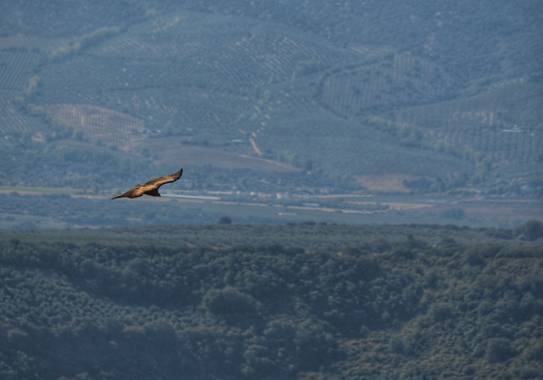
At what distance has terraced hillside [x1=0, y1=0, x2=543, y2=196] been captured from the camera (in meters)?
138

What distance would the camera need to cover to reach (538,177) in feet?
449

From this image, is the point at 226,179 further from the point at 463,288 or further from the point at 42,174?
the point at 463,288

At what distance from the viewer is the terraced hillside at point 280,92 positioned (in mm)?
138250

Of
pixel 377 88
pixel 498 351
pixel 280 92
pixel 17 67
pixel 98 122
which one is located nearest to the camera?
pixel 498 351

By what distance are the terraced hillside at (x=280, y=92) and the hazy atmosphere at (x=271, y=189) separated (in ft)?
1.02

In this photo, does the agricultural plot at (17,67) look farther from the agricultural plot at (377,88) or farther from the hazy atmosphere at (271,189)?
the agricultural plot at (377,88)

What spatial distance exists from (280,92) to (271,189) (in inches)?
1134

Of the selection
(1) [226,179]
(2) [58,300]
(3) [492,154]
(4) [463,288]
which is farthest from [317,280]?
(3) [492,154]

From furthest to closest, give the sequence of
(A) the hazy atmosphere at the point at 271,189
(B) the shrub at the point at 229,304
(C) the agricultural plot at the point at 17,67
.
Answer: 1. (C) the agricultural plot at the point at 17,67
2. (B) the shrub at the point at 229,304
3. (A) the hazy atmosphere at the point at 271,189

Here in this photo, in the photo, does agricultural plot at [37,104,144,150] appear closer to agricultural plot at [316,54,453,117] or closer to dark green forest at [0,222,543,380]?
agricultural plot at [316,54,453,117]

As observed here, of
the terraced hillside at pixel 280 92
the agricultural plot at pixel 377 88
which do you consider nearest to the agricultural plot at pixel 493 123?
the terraced hillside at pixel 280 92

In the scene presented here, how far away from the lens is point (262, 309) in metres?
77.9

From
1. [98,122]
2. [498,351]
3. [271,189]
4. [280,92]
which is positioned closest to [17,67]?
[98,122]

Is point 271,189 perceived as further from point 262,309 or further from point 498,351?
point 498,351
